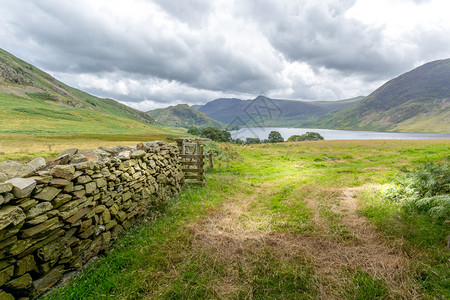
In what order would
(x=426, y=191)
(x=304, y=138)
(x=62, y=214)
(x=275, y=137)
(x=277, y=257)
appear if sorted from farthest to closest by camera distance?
1. (x=304, y=138)
2. (x=275, y=137)
3. (x=426, y=191)
4. (x=277, y=257)
5. (x=62, y=214)

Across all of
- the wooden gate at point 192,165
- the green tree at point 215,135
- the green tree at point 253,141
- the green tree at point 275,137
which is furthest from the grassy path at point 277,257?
the green tree at point 253,141

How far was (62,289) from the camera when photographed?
13.2ft

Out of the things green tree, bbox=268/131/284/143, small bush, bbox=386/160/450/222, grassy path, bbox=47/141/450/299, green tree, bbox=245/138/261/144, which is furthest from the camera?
green tree, bbox=245/138/261/144

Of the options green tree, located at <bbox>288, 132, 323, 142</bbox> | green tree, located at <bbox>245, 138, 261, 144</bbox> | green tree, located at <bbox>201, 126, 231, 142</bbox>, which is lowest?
green tree, located at <bbox>245, 138, 261, 144</bbox>

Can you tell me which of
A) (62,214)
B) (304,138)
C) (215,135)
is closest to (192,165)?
(62,214)

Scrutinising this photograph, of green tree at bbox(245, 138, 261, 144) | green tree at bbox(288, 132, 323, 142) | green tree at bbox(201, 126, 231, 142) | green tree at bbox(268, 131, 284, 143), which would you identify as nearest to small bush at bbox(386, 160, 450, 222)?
green tree at bbox(201, 126, 231, 142)

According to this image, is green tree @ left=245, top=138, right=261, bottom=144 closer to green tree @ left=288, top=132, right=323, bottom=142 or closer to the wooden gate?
green tree @ left=288, top=132, right=323, bottom=142

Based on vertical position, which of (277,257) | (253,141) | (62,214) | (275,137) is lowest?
(253,141)

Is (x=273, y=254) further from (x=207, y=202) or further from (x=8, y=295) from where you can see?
(x=8, y=295)

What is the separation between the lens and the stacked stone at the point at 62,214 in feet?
11.1

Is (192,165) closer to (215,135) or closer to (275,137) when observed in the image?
(215,135)

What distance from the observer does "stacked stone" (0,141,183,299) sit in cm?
337

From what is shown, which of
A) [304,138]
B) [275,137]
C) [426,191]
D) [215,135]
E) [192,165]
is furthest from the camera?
[304,138]

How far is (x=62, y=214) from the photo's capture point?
420 cm
